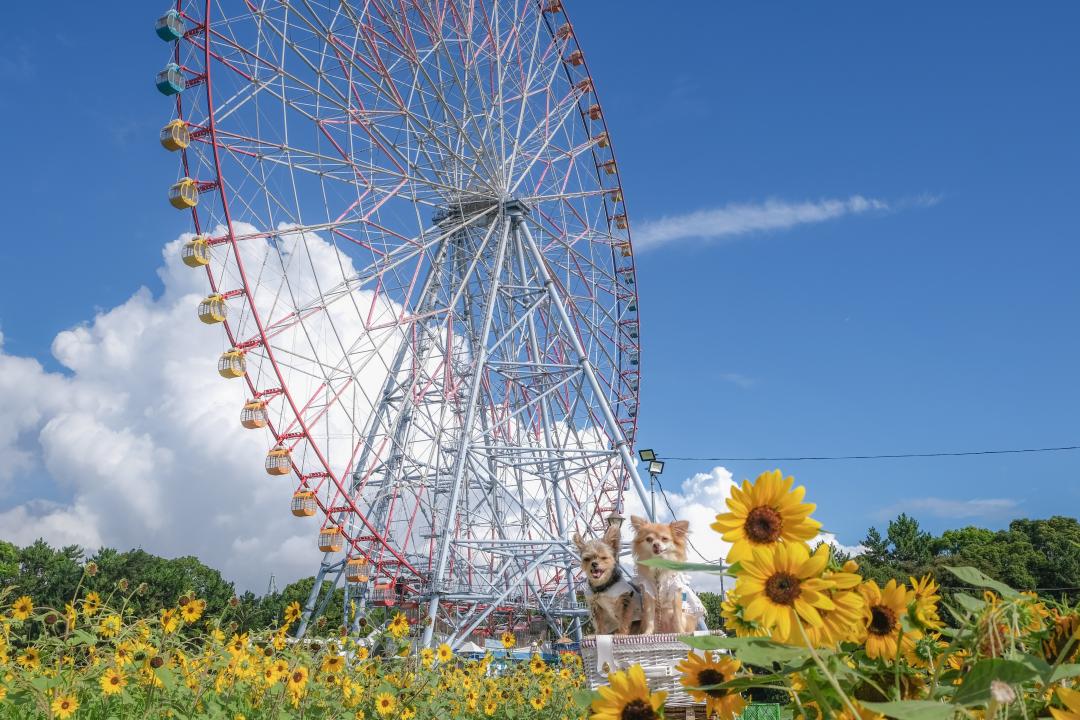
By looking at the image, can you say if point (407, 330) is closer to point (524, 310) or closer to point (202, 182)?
point (524, 310)

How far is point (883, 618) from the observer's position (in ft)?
4.59

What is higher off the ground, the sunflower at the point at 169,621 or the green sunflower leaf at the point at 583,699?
the sunflower at the point at 169,621

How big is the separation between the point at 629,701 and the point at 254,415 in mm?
14267

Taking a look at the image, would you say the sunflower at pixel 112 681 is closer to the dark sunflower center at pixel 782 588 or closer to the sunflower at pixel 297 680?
the sunflower at pixel 297 680

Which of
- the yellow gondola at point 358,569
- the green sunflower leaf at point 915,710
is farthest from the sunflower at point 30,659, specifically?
the yellow gondola at point 358,569

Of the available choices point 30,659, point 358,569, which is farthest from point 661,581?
point 358,569

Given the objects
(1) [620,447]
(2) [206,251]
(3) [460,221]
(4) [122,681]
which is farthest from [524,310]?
(4) [122,681]

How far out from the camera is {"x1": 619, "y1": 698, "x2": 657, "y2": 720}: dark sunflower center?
4.38 ft

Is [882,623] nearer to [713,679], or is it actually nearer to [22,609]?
[713,679]

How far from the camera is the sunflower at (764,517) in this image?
1239 millimetres

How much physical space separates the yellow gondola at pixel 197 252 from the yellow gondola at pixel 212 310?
2.05 ft

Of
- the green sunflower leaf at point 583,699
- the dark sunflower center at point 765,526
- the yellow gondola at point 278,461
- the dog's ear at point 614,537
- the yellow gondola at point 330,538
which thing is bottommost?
the green sunflower leaf at point 583,699

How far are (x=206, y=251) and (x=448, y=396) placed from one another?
18.5ft

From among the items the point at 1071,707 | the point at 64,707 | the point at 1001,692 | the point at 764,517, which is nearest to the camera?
the point at 1001,692
